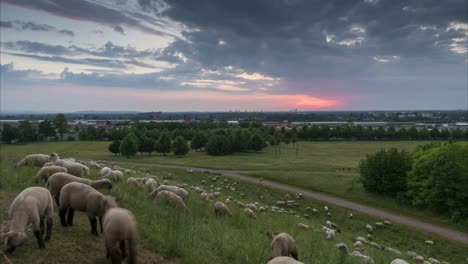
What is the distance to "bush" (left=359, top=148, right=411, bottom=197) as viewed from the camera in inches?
1889

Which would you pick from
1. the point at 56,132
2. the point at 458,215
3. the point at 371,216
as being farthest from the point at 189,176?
the point at 56,132

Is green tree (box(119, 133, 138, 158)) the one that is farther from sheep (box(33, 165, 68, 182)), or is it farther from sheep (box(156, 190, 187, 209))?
sheep (box(156, 190, 187, 209))

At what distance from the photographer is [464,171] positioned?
136ft

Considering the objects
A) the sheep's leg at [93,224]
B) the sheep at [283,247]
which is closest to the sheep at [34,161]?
the sheep's leg at [93,224]

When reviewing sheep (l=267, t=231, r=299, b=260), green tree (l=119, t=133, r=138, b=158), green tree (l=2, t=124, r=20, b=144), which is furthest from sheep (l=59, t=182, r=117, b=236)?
green tree (l=2, t=124, r=20, b=144)

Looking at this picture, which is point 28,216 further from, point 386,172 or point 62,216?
point 386,172

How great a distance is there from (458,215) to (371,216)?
1034cm

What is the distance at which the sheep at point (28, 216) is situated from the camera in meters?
7.77

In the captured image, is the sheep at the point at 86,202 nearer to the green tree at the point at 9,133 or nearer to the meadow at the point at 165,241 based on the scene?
the meadow at the point at 165,241

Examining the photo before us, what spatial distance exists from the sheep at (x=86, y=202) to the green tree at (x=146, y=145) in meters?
97.6

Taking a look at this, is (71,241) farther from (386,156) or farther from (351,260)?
(386,156)

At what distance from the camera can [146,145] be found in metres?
106

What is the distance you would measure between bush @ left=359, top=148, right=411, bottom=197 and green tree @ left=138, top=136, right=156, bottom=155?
231 feet

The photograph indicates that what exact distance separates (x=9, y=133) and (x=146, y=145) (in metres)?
47.8
